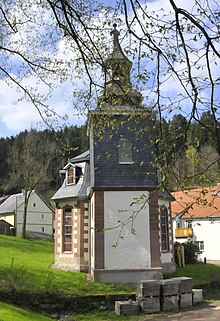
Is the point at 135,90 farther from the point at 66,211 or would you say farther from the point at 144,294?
the point at 66,211

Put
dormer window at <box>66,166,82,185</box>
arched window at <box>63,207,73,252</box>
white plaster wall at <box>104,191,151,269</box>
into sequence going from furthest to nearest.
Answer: dormer window at <box>66,166,82,185</box> < arched window at <box>63,207,73,252</box> < white plaster wall at <box>104,191,151,269</box>

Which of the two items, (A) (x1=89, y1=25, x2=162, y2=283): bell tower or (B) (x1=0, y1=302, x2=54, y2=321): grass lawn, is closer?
(B) (x1=0, y1=302, x2=54, y2=321): grass lawn

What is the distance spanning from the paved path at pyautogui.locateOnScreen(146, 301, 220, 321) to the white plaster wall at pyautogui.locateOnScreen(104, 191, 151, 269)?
9.95 ft

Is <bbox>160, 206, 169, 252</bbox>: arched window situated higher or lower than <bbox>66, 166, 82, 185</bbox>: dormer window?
lower

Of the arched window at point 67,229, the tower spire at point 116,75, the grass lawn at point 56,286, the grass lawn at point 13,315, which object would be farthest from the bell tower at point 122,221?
the tower spire at point 116,75

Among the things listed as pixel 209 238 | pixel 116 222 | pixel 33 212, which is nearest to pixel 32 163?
pixel 33 212

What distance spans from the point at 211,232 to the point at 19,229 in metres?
24.9

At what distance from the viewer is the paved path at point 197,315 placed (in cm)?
1354

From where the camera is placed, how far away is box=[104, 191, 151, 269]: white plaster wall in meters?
17.4

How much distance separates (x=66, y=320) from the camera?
1407 cm

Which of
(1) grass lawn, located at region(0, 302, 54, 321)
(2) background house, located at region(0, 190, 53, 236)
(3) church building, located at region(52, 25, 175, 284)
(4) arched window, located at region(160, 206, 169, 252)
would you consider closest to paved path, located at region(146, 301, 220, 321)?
(3) church building, located at region(52, 25, 175, 284)

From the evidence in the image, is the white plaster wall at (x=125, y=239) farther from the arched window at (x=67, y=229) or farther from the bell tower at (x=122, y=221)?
the arched window at (x=67, y=229)

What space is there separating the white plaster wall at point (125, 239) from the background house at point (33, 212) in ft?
116

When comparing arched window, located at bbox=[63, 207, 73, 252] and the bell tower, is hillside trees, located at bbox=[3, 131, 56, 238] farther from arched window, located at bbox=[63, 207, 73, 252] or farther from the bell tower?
the bell tower
